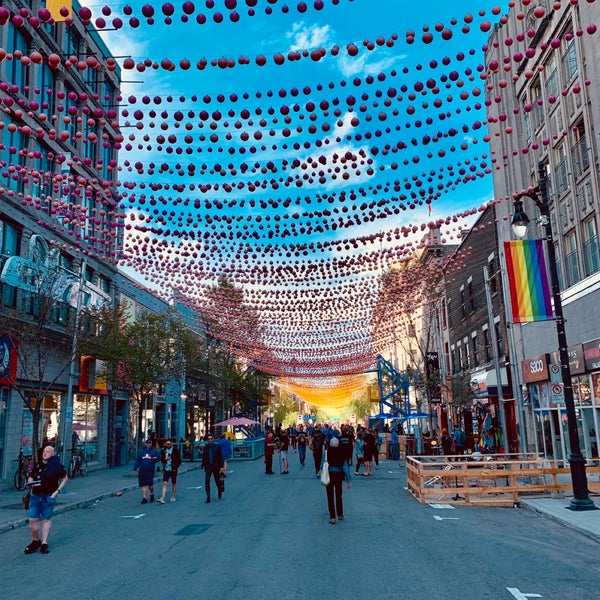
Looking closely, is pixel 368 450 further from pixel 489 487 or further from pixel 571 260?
pixel 571 260

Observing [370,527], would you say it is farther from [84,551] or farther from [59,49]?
[59,49]

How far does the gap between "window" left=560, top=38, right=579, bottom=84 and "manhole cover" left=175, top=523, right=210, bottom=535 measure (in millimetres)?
19597

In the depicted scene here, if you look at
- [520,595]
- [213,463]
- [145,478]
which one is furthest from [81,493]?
[520,595]

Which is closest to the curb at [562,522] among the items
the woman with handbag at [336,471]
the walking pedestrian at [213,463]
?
the woman with handbag at [336,471]

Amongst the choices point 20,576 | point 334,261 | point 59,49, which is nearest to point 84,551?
point 20,576

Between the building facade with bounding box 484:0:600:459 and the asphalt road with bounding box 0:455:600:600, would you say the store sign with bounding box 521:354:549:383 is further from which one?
the asphalt road with bounding box 0:455:600:600

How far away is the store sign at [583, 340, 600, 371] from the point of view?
1908cm

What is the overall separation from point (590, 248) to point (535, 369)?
21.2 ft

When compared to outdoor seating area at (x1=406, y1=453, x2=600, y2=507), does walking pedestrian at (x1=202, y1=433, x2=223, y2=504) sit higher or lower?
higher

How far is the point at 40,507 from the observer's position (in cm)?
1009

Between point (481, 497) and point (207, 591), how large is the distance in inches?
425

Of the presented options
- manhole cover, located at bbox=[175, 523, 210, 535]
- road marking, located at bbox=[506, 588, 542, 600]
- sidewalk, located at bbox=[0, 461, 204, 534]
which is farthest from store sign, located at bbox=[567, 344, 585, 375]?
road marking, located at bbox=[506, 588, 542, 600]

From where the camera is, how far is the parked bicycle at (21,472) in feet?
67.3

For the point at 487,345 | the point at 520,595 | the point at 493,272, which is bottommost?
the point at 520,595
